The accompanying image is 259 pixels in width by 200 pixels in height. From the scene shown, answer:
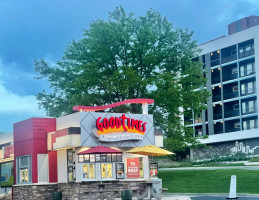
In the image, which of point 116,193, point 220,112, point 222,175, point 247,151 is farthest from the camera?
point 220,112

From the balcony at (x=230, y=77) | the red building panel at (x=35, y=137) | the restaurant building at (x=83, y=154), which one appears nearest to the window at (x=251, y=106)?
the balcony at (x=230, y=77)

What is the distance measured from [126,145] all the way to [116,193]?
3311mm

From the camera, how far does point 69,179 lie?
34531 millimetres

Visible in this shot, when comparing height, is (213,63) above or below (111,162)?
above

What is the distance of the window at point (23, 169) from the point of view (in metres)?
36.6

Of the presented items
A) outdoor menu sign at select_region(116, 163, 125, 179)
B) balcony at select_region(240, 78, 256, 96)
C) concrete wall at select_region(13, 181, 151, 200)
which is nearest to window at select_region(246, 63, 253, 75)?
balcony at select_region(240, 78, 256, 96)

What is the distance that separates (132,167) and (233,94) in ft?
166

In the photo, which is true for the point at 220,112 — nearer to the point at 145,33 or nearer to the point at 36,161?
the point at 145,33

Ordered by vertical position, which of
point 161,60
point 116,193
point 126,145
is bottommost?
point 116,193

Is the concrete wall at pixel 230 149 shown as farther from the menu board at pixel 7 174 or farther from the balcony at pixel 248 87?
the menu board at pixel 7 174

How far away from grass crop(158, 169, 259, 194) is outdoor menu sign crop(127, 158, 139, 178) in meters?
5.69

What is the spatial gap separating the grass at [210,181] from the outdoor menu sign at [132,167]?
5.69 meters

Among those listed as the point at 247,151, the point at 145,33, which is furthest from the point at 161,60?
the point at 247,151

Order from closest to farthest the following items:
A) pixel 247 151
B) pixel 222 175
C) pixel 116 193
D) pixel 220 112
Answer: pixel 116 193 < pixel 222 175 < pixel 247 151 < pixel 220 112
